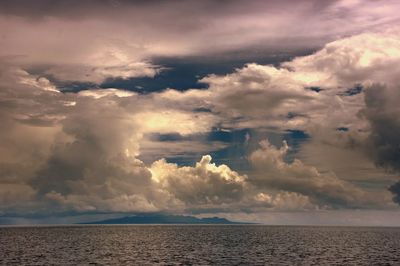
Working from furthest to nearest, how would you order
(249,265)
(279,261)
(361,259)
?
1. (361,259)
2. (279,261)
3. (249,265)

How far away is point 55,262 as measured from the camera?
106 m

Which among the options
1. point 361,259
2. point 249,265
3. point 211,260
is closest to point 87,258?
point 211,260

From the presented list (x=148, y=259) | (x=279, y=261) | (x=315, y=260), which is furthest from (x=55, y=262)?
(x=315, y=260)

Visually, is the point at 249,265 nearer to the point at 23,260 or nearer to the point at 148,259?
the point at 148,259

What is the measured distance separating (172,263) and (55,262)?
91.3 ft

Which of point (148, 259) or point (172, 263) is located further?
point (148, 259)

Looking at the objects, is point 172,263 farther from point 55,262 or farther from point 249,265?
point 55,262


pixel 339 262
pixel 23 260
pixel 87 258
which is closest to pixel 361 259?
pixel 339 262

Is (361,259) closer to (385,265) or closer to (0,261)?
(385,265)

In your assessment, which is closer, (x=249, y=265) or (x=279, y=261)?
(x=249, y=265)

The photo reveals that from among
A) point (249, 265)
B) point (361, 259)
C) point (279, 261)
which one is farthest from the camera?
point (361, 259)

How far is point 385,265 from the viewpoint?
10581 centimetres

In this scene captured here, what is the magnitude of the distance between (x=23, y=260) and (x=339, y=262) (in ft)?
255

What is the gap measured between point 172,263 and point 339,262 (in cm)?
4071
